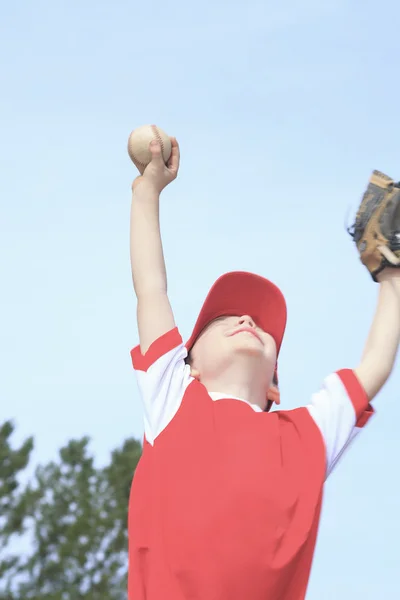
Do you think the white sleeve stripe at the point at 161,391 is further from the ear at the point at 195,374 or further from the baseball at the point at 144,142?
the baseball at the point at 144,142

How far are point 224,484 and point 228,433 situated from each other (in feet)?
0.68

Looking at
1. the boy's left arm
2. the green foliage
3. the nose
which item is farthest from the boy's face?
the green foliage

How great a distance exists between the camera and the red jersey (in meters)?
3.54

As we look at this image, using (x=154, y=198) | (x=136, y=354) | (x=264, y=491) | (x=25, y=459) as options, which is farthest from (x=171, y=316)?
(x=25, y=459)

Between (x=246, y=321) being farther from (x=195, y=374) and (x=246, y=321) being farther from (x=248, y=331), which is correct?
(x=195, y=374)

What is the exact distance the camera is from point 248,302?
4.36 m

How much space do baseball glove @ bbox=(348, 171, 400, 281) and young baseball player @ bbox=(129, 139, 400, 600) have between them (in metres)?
0.01

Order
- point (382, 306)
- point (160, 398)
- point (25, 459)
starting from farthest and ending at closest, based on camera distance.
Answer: point (25, 459) < point (382, 306) < point (160, 398)

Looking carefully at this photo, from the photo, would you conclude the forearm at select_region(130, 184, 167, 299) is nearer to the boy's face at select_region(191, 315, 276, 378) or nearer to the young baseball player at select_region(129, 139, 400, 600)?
the young baseball player at select_region(129, 139, 400, 600)

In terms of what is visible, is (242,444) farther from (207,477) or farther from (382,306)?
(382,306)

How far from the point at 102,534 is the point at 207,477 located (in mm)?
22189

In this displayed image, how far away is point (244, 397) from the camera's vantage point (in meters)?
4.01

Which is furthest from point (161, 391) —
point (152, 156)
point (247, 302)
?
point (152, 156)

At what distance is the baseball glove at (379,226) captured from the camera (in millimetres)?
4184
